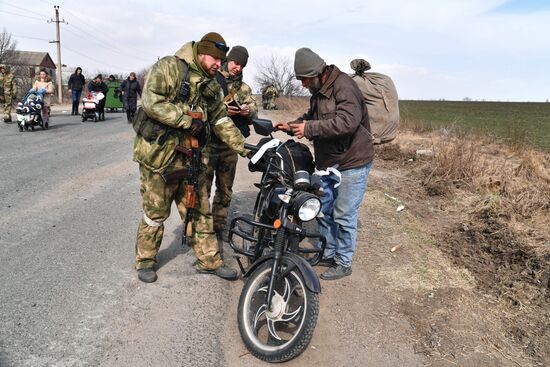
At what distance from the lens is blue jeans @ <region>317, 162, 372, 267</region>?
420 centimetres

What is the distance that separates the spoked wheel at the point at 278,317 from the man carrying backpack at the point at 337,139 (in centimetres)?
108

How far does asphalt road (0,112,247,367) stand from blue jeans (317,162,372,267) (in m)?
1.18

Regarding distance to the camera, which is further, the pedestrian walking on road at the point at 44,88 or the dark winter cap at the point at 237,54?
the pedestrian walking on road at the point at 44,88

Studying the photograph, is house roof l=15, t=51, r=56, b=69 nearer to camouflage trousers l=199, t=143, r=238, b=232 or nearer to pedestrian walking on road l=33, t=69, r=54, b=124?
pedestrian walking on road l=33, t=69, r=54, b=124

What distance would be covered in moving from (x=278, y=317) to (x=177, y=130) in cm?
168

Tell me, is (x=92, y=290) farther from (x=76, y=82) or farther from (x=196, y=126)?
(x=76, y=82)

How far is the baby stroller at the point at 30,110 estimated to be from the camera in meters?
13.1

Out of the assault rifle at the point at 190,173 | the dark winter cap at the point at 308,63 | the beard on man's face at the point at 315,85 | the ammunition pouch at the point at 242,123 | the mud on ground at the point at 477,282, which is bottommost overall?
the mud on ground at the point at 477,282

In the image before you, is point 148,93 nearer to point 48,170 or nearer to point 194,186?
point 194,186

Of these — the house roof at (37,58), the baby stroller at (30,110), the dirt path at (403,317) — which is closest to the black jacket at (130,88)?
the baby stroller at (30,110)

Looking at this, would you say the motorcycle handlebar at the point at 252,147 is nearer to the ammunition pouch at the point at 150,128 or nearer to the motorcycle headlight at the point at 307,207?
the ammunition pouch at the point at 150,128

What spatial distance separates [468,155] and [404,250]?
4.11 m

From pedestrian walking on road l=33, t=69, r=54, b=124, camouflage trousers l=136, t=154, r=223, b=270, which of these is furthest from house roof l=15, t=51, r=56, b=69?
camouflage trousers l=136, t=154, r=223, b=270

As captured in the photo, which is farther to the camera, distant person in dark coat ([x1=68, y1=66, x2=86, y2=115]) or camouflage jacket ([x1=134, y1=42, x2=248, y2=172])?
distant person in dark coat ([x1=68, y1=66, x2=86, y2=115])
